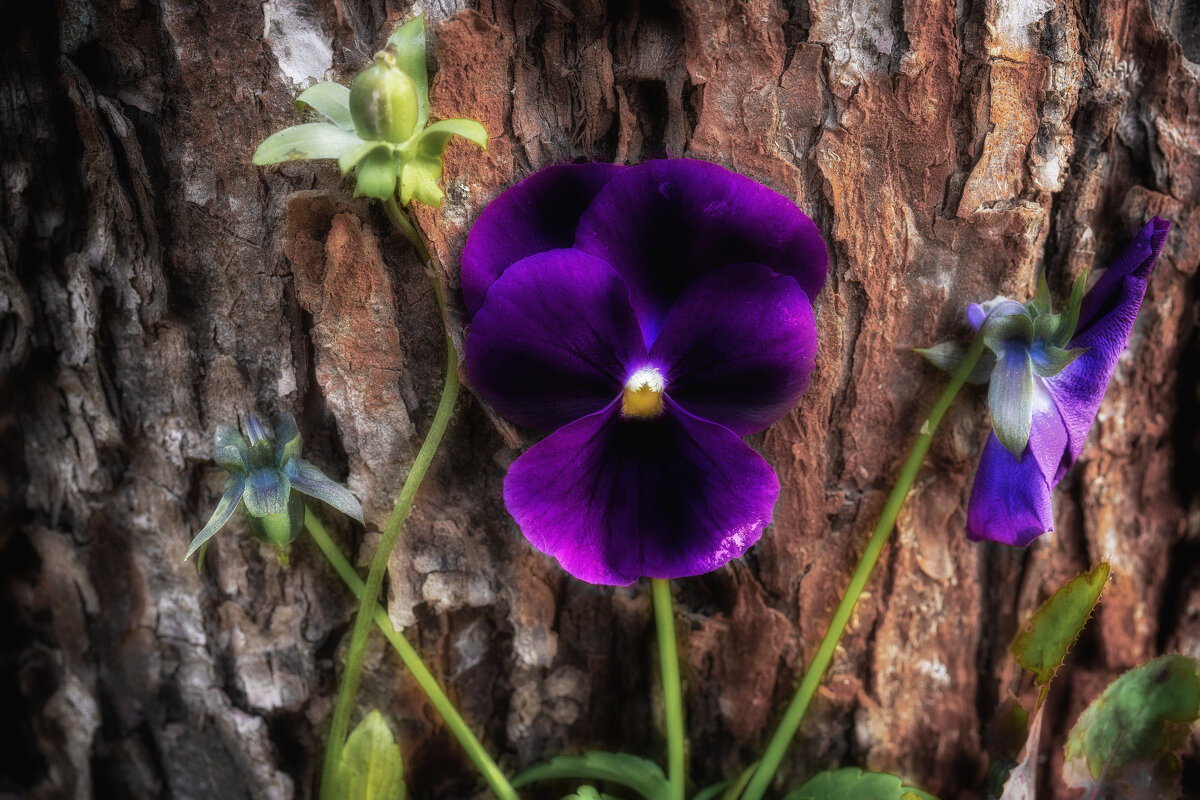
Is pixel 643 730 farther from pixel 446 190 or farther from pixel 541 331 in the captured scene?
pixel 446 190

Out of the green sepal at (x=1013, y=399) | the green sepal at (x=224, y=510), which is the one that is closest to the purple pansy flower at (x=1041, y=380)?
the green sepal at (x=1013, y=399)

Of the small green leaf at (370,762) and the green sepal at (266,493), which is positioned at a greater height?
the green sepal at (266,493)

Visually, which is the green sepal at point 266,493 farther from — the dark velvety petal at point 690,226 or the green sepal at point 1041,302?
the green sepal at point 1041,302

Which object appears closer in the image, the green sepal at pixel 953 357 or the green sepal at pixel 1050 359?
the green sepal at pixel 1050 359

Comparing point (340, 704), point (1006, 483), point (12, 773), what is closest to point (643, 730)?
point (340, 704)

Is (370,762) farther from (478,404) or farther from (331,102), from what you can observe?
(331,102)

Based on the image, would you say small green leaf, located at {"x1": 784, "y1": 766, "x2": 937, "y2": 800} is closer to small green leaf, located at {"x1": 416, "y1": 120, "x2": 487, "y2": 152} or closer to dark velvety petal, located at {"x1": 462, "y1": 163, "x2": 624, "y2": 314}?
dark velvety petal, located at {"x1": 462, "y1": 163, "x2": 624, "y2": 314}
